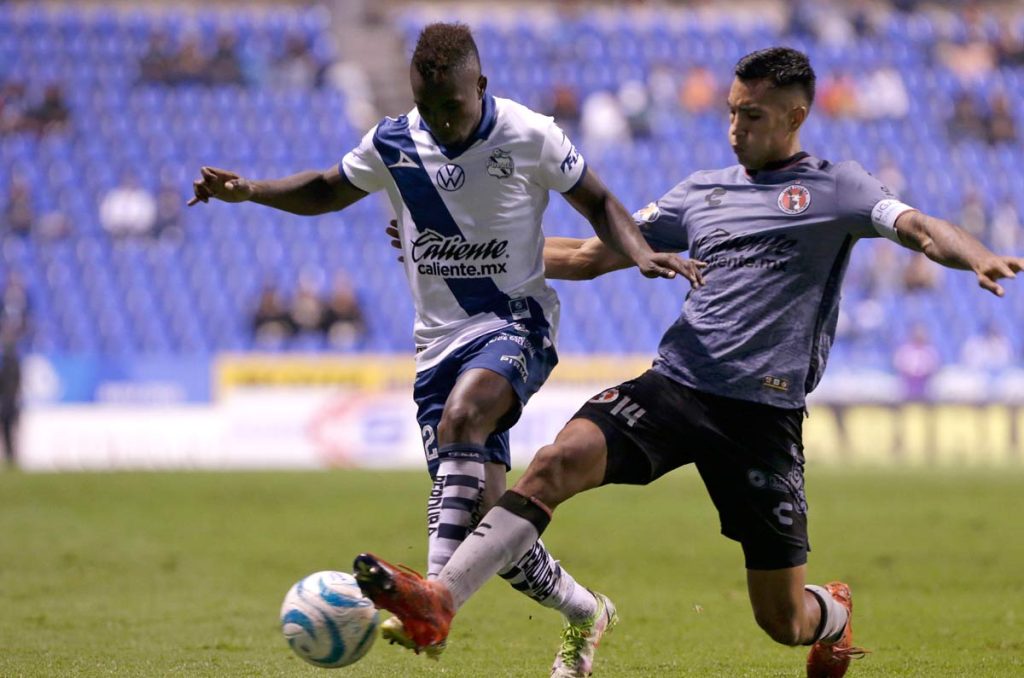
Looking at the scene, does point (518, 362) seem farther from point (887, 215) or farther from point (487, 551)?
point (887, 215)

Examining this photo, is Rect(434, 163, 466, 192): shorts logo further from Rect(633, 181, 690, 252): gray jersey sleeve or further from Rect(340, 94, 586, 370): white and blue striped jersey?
Rect(633, 181, 690, 252): gray jersey sleeve

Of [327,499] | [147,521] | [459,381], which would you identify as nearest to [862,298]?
[327,499]

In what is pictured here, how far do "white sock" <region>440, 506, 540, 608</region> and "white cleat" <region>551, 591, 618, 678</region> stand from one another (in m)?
1.14

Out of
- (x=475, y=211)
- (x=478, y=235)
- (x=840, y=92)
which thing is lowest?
(x=478, y=235)

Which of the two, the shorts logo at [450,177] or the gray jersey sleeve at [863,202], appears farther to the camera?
the shorts logo at [450,177]

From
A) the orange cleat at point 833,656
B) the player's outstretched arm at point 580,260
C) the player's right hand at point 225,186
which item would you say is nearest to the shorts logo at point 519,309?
the player's outstretched arm at point 580,260

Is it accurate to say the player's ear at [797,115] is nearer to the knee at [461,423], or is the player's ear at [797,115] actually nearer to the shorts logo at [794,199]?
the shorts logo at [794,199]

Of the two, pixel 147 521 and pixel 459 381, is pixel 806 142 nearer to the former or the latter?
pixel 147 521

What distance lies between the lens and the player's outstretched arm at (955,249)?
529cm

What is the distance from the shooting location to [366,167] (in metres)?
6.73

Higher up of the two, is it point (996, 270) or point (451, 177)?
point (451, 177)

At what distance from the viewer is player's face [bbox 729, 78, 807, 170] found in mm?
6324

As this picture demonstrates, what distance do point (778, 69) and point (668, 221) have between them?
84 cm

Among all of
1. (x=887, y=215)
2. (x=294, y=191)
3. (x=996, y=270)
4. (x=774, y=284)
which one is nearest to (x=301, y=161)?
(x=294, y=191)
